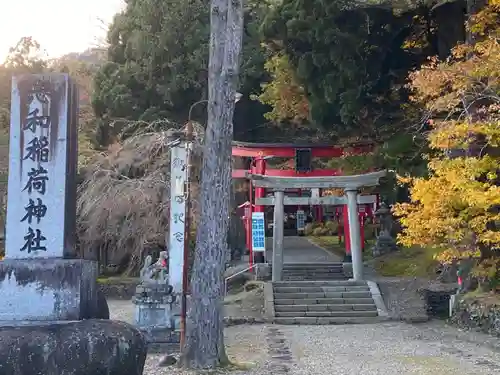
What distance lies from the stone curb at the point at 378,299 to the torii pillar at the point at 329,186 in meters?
0.58

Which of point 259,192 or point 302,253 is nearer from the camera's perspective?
point 259,192

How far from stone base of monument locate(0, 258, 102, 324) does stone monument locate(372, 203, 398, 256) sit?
19.7 metres

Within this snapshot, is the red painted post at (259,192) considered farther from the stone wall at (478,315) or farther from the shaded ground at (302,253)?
the stone wall at (478,315)

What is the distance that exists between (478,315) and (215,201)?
282 inches

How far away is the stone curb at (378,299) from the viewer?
16.0m

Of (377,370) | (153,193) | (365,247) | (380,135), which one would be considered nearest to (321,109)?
(380,135)

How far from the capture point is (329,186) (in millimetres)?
19031

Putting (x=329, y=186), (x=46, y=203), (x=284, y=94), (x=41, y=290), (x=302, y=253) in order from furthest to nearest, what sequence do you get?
(x=302, y=253) < (x=284, y=94) < (x=329, y=186) < (x=46, y=203) < (x=41, y=290)

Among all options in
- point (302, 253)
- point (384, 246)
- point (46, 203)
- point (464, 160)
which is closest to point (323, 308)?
point (464, 160)

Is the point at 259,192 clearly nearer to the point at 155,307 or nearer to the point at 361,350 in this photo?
the point at 155,307

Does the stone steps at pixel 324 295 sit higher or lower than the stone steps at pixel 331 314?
higher

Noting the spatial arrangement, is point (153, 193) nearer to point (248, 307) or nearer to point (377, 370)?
point (248, 307)

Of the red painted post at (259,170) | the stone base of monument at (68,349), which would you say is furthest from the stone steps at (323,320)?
the stone base of monument at (68,349)

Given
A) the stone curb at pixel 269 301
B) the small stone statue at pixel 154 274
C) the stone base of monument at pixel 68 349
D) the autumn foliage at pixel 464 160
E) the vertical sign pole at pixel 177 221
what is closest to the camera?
the stone base of monument at pixel 68 349
